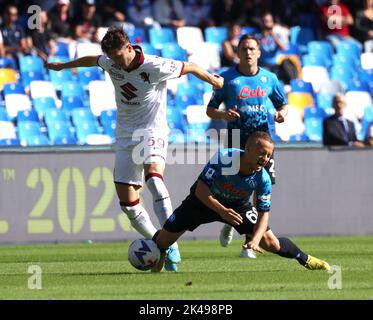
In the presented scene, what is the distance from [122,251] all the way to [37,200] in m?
2.04

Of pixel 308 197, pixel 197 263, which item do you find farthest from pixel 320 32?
pixel 197 263

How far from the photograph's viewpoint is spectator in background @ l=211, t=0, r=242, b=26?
24.9 metres

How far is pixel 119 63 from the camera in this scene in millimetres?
11945

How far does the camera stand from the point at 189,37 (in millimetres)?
24062

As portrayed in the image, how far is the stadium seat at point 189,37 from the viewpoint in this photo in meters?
23.8

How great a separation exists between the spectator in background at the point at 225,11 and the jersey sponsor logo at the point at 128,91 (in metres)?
12.7

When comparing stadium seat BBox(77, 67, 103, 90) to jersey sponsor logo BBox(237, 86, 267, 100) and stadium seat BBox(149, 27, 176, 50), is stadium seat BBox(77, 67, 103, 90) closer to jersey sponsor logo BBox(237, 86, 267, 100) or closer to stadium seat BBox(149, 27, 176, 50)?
stadium seat BBox(149, 27, 176, 50)

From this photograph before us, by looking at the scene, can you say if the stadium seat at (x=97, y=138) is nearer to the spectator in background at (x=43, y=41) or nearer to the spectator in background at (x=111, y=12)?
the spectator in background at (x=43, y=41)

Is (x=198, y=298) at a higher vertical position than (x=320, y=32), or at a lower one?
lower

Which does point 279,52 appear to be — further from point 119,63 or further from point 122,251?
point 119,63

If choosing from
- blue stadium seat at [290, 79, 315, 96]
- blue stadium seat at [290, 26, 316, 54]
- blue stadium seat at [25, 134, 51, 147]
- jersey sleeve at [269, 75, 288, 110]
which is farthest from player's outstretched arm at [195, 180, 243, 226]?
blue stadium seat at [290, 26, 316, 54]

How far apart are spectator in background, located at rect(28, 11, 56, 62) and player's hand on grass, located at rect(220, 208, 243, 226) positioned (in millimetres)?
11299

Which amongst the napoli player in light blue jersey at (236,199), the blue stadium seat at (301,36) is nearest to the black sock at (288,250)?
the napoli player in light blue jersey at (236,199)

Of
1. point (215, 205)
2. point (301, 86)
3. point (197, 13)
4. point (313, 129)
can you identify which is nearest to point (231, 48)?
point (301, 86)
